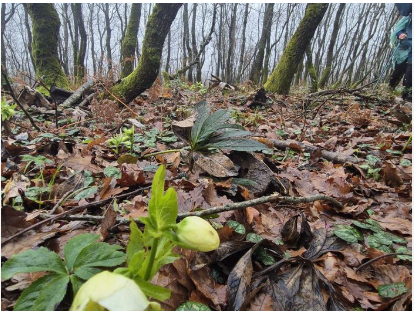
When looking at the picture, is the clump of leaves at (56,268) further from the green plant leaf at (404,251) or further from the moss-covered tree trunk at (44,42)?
the moss-covered tree trunk at (44,42)

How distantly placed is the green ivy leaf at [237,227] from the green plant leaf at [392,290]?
1.52 feet

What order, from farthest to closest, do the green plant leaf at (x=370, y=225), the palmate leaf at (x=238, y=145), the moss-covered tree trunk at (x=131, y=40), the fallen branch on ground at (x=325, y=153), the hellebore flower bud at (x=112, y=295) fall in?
the moss-covered tree trunk at (x=131, y=40) < the fallen branch on ground at (x=325, y=153) < the palmate leaf at (x=238, y=145) < the green plant leaf at (x=370, y=225) < the hellebore flower bud at (x=112, y=295)

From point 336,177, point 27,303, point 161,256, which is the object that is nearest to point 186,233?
point 161,256

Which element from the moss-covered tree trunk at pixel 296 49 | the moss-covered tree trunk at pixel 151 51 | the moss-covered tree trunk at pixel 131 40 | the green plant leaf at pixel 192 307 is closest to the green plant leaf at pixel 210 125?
the green plant leaf at pixel 192 307

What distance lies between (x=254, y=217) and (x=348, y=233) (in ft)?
1.24

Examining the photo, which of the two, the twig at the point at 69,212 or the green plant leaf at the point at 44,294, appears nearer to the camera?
the green plant leaf at the point at 44,294

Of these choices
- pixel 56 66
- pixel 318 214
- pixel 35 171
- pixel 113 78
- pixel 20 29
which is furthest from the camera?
pixel 20 29

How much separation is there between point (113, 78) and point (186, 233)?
3735 millimetres

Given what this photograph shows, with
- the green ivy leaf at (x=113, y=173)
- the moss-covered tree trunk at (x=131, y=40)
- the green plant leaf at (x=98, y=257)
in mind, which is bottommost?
the green ivy leaf at (x=113, y=173)

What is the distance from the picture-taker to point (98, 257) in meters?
0.69

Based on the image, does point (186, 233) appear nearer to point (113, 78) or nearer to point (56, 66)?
point (113, 78)

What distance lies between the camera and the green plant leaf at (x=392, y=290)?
33.2 inches

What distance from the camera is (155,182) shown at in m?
0.56

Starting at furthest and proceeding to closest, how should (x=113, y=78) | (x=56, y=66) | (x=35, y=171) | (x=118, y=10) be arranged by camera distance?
(x=118, y=10) → (x=56, y=66) → (x=113, y=78) → (x=35, y=171)
